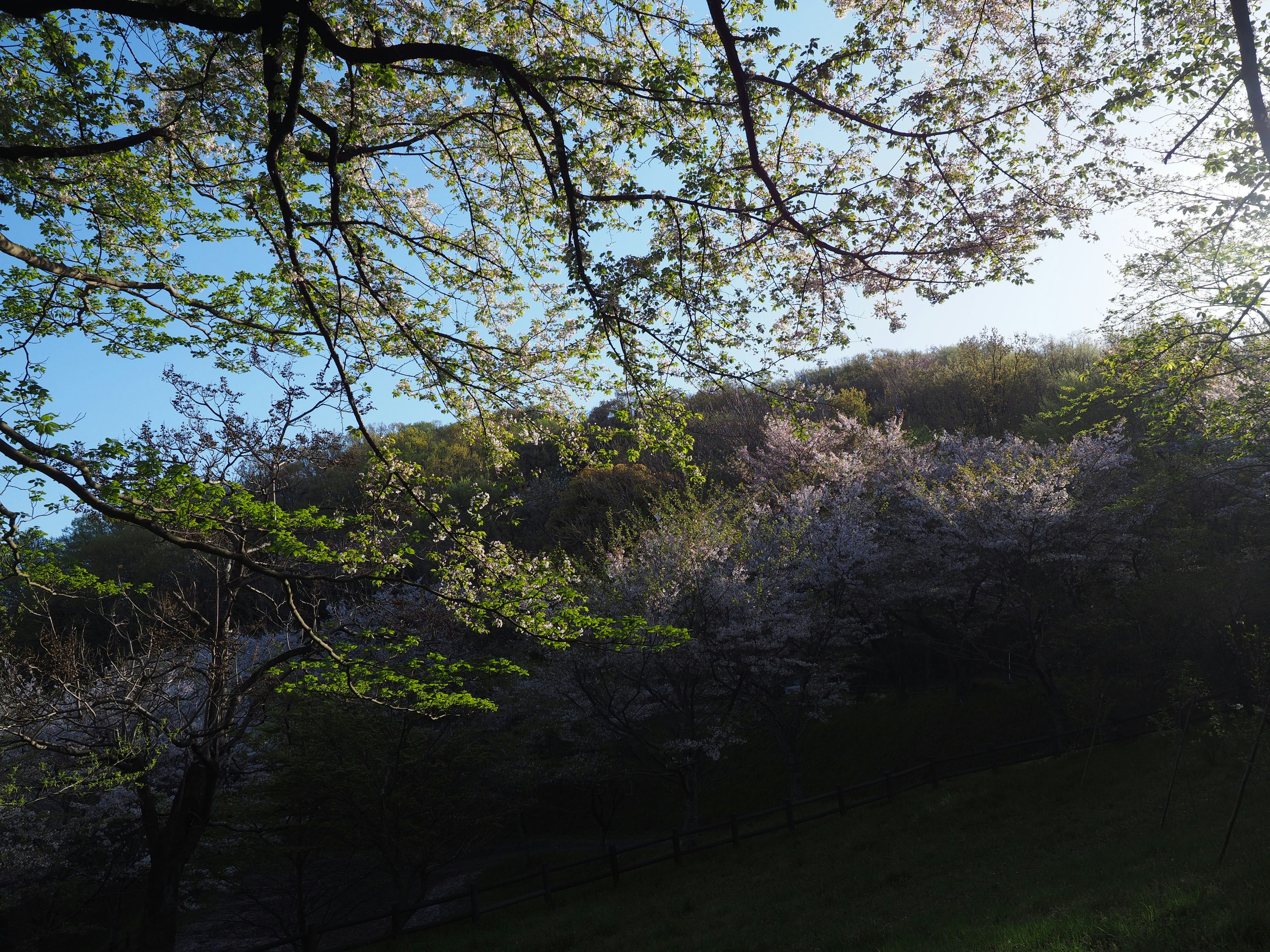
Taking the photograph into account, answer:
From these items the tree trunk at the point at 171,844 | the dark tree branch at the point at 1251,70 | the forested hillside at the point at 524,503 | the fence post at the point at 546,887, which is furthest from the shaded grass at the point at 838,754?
the dark tree branch at the point at 1251,70

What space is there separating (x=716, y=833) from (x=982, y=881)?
8.05 metres

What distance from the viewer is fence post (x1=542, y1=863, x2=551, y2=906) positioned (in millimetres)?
14000

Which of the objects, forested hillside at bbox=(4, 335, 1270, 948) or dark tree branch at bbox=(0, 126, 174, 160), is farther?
forested hillside at bbox=(4, 335, 1270, 948)

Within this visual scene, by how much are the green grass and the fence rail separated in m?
0.29

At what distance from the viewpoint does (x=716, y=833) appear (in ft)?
55.1

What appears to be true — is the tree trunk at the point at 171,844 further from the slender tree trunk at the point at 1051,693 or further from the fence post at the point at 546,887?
the slender tree trunk at the point at 1051,693

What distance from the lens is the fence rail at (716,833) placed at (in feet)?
43.3

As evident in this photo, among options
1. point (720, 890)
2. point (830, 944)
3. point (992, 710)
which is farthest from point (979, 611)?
point (830, 944)

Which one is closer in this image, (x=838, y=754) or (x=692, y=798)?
(x=692, y=798)

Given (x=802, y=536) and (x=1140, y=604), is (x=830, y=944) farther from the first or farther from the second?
(x=802, y=536)

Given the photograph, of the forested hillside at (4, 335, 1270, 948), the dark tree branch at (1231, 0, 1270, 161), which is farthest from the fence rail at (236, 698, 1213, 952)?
the dark tree branch at (1231, 0, 1270, 161)

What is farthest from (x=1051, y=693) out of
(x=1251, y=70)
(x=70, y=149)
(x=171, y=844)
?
(x=70, y=149)

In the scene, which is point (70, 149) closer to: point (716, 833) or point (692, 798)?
point (692, 798)

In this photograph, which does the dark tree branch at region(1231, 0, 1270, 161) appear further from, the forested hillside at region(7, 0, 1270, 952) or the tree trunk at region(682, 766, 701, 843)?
the tree trunk at region(682, 766, 701, 843)
